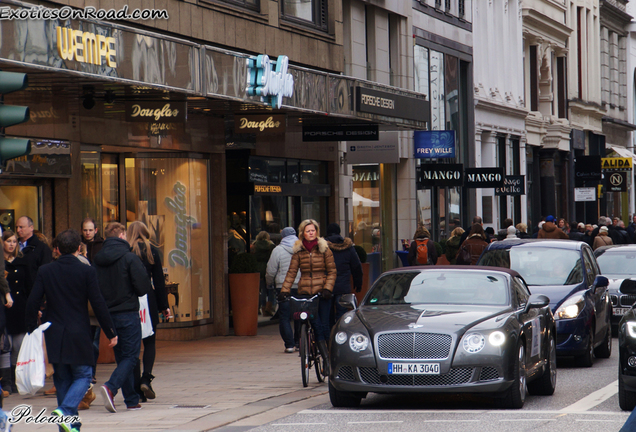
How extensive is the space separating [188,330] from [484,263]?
17.8ft

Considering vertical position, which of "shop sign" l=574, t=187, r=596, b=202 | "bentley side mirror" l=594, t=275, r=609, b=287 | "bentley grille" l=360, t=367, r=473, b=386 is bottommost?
"bentley grille" l=360, t=367, r=473, b=386

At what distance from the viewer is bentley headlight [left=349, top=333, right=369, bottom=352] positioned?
10.5m

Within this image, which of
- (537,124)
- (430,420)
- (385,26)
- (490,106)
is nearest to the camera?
(430,420)

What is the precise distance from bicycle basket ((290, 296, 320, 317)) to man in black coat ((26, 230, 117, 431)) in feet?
12.2

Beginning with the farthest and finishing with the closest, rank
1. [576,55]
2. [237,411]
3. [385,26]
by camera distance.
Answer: [576,55] < [385,26] < [237,411]

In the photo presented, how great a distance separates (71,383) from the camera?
9336 mm

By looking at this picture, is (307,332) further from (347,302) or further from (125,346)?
(125,346)

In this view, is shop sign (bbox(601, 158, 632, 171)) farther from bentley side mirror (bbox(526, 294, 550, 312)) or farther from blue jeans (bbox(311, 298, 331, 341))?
bentley side mirror (bbox(526, 294, 550, 312))

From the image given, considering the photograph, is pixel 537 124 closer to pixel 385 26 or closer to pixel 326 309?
pixel 385 26

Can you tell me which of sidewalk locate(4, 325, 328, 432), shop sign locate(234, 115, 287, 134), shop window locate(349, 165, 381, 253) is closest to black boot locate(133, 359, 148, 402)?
sidewalk locate(4, 325, 328, 432)

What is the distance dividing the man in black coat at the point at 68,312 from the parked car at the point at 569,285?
22.6 feet

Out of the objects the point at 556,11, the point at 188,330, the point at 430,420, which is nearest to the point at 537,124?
the point at 556,11

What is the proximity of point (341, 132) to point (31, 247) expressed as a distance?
8960 millimetres

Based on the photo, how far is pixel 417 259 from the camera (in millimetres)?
21734
